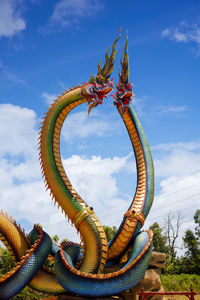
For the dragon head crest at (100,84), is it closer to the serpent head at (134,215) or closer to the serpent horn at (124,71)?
the serpent horn at (124,71)

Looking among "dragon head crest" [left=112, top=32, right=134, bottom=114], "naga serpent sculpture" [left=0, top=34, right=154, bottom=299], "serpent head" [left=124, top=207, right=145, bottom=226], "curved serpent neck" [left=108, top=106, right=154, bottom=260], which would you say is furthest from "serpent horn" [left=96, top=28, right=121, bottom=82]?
"serpent head" [left=124, top=207, right=145, bottom=226]

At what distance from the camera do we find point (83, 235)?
27.0ft

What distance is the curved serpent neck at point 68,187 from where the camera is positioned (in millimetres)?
8125

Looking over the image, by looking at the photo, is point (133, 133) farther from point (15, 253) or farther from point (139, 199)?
point (15, 253)

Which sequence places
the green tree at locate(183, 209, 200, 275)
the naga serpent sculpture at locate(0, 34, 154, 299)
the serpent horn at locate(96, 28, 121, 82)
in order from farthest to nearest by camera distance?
the green tree at locate(183, 209, 200, 275) < the serpent horn at locate(96, 28, 121, 82) < the naga serpent sculpture at locate(0, 34, 154, 299)

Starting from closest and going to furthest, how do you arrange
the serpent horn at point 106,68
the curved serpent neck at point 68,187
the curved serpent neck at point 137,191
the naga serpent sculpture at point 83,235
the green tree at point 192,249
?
the naga serpent sculpture at point 83,235, the curved serpent neck at point 68,187, the curved serpent neck at point 137,191, the serpent horn at point 106,68, the green tree at point 192,249

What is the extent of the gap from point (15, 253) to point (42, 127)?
10.7 feet

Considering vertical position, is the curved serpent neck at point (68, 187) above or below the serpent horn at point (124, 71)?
below

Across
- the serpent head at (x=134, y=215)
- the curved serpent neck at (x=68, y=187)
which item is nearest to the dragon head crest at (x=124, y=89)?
the curved serpent neck at (x=68, y=187)

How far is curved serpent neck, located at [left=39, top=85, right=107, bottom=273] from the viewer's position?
8.12 meters

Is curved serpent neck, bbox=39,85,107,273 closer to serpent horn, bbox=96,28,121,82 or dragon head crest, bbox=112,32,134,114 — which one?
serpent horn, bbox=96,28,121,82

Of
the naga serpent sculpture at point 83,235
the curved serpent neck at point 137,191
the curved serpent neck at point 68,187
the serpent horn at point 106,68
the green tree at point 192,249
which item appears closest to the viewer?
the naga serpent sculpture at point 83,235

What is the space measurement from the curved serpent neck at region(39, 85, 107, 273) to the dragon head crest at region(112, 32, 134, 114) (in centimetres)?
107

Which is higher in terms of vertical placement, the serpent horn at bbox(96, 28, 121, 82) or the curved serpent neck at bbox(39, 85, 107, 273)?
the serpent horn at bbox(96, 28, 121, 82)
